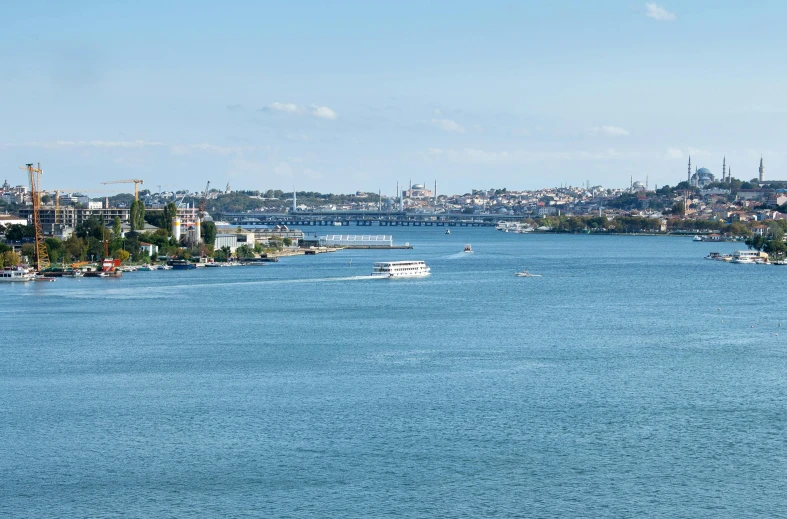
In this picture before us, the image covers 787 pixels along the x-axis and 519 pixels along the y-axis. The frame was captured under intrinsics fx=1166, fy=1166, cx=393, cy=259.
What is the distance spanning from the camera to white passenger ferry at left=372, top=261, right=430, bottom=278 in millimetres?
23078

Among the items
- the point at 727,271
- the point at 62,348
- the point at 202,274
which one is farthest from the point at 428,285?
the point at 62,348

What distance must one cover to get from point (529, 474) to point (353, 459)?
1183 millimetres

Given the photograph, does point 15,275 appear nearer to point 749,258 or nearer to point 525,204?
point 749,258

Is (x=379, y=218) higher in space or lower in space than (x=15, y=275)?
higher

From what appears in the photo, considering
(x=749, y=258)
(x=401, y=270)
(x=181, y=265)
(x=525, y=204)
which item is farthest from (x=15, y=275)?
(x=525, y=204)

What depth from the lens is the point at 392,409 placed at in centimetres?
920

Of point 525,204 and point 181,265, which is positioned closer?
point 181,265

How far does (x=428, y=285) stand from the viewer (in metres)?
21.0

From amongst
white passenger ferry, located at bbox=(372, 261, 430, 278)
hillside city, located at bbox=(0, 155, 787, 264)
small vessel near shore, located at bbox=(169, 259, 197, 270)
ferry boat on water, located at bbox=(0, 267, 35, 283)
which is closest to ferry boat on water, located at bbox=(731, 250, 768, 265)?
hillside city, located at bbox=(0, 155, 787, 264)

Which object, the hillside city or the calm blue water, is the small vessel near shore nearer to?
the hillside city

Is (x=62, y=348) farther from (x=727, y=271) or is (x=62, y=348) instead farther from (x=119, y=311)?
(x=727, y=271)

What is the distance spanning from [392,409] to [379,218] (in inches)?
2386

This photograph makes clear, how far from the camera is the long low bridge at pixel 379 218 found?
2683 inches

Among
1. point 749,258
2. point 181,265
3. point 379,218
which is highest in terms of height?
point 379,218
